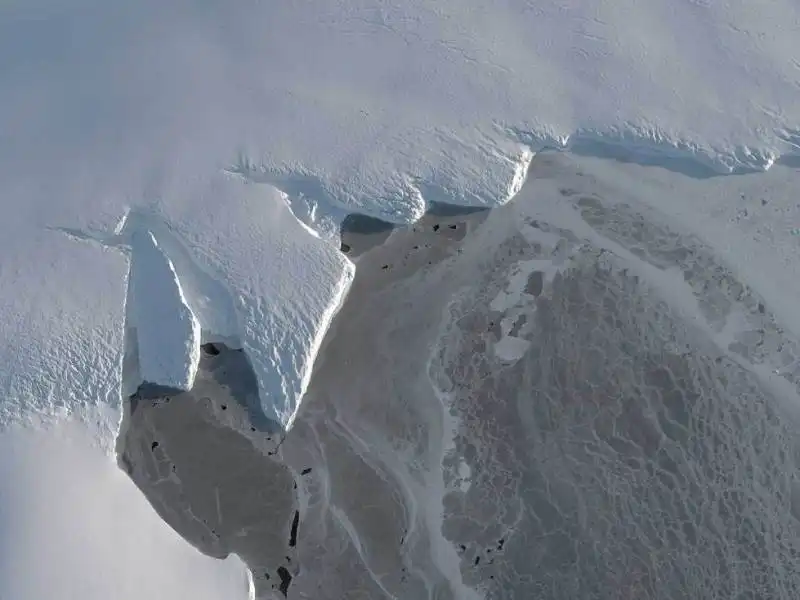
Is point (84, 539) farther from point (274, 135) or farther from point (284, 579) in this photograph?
point (274, 135)

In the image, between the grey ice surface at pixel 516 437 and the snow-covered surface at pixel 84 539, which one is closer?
the snow-covered surface at pixel 84 539

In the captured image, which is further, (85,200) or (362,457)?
(85,200)

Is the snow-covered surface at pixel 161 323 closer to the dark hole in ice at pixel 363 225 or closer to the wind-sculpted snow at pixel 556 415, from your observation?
the wind-sculpted snow at pixel 556 415

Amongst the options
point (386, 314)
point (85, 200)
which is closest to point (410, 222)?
point (386, 314)

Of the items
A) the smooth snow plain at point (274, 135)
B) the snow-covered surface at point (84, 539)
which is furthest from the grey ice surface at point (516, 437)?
the smooth snow plain at point (274, 135)

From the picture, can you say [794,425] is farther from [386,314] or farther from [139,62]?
[139,62]

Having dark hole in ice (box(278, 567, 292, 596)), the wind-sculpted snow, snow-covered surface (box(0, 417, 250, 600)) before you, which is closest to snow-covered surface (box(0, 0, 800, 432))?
the wind-sculpted snow

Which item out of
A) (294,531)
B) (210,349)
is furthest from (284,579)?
(210,349)

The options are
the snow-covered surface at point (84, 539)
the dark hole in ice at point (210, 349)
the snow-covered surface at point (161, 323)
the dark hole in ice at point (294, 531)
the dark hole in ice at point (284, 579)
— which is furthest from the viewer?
the dark hole in ice at point (210, 349)
